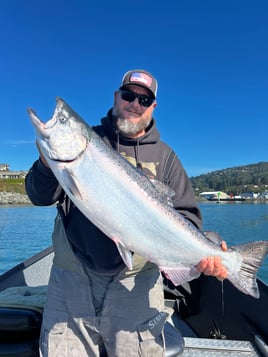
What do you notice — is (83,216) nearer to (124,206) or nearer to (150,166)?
(124,206)

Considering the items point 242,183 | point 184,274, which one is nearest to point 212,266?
point 184,274

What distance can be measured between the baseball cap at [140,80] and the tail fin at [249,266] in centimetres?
149

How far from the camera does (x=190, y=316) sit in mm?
5812

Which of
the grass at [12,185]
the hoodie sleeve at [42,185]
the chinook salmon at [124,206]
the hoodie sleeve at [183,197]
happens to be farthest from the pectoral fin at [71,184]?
the grass at [12,185]

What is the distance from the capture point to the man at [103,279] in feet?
9.12

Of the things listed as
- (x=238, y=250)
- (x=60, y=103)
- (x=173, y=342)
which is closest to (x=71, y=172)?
(x=60, y=103)

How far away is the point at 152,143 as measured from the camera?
313 cm

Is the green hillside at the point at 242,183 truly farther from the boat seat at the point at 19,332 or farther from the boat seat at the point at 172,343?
the boat seat at the point at 19,332

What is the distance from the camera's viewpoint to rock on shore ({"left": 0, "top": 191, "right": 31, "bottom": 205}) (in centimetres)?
9594

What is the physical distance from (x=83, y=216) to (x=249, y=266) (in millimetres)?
1381

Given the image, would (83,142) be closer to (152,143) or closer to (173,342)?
(152,143)

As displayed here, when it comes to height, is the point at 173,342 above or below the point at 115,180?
below

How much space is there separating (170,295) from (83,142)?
4.21 meters

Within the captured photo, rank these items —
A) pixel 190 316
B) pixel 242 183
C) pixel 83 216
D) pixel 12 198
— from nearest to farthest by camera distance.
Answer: pixel 83 216, pixel 190 316, pixel 12 198, pixel 242 183
